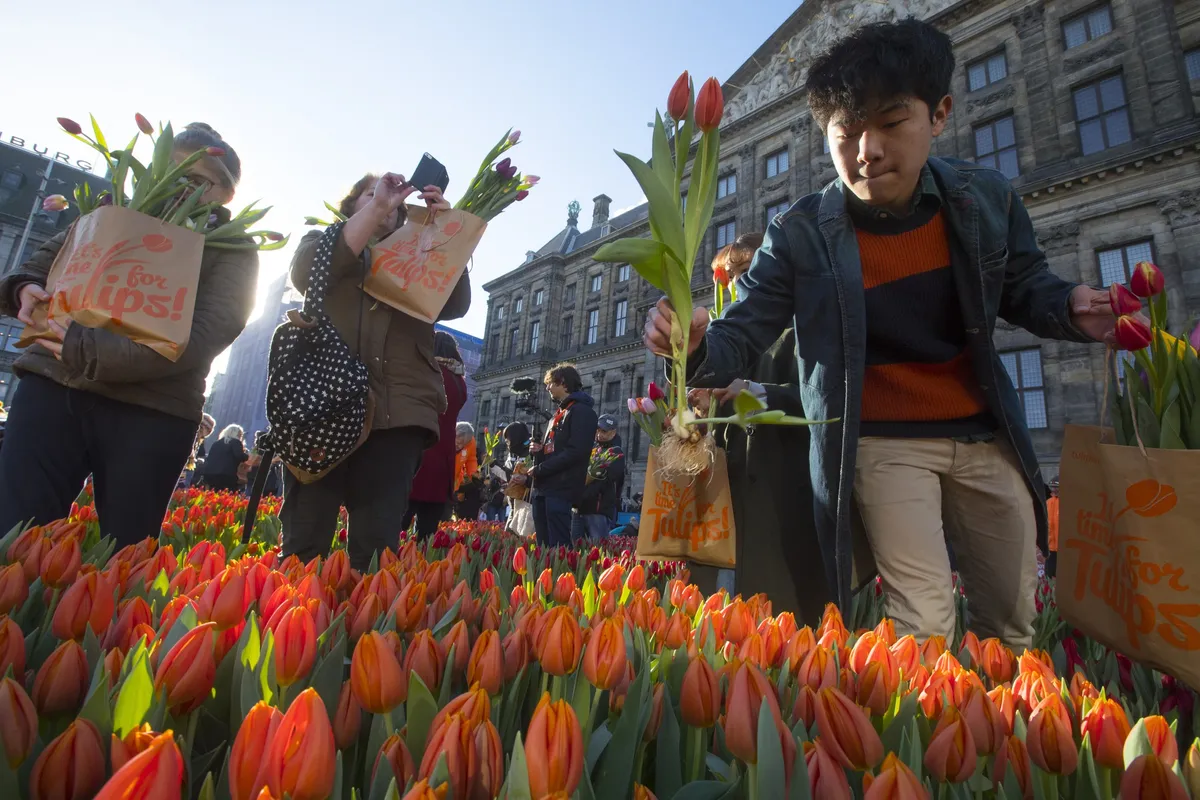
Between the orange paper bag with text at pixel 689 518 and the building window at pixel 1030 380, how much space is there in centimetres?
1626

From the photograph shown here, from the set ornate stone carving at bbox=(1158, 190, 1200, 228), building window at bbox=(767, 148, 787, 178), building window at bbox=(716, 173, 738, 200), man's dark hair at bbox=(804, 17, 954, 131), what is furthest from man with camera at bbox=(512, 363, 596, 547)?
building window at bbox=(716, 173, 738, 200)

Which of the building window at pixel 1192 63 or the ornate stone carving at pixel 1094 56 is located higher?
the ornate stone carving at pixel 1094 56

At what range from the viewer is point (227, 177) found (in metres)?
2.44

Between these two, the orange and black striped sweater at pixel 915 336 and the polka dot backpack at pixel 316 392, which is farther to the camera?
the polka dot backpack at pixel 316 392

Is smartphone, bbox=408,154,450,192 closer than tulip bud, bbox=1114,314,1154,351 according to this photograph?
No

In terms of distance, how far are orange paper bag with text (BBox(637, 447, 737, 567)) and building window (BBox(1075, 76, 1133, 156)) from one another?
1982 cm

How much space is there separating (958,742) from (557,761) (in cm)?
51

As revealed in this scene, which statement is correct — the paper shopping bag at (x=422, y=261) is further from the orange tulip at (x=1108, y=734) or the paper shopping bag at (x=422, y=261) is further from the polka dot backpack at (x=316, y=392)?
the orange tulip at (x=1108, y=734)

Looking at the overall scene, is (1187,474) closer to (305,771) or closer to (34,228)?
(305,771)

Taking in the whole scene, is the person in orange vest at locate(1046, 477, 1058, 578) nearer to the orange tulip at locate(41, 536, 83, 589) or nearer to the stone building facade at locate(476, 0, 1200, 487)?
the orange tulip at locate(41, 536, 83, 589)

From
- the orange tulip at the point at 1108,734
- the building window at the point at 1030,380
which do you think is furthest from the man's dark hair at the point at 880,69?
the building window at the point at 1030,380

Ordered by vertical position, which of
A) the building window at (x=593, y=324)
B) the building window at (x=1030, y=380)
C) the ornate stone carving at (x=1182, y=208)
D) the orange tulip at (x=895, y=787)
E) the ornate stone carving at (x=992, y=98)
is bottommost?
the orange tulip at (x=895, y=787)

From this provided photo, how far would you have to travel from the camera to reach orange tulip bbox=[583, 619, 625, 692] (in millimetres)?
830

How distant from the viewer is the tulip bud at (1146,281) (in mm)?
1409
